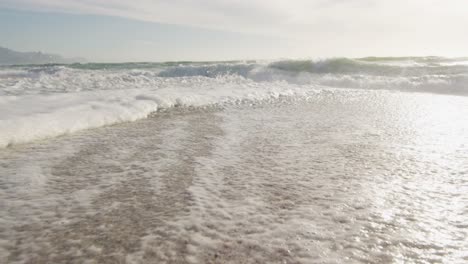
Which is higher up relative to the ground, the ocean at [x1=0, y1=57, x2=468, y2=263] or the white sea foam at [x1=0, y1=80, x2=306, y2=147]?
the white sea foam at [x1=0, y1=80, x2=306, y2=147]

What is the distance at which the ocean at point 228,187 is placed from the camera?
4.71 feet

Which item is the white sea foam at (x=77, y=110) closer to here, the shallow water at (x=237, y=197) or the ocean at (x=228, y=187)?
the ocean at (x=228, y=187)

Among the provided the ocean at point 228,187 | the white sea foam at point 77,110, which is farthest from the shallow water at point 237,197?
the white sea foam at point 77,110

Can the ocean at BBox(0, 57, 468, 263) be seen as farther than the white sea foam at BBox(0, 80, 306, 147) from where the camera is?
No

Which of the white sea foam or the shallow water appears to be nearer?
the shallow water

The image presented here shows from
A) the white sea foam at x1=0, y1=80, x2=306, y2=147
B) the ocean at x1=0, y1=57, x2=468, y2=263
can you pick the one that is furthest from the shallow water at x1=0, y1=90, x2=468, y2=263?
the white sea foam at x1=0, y1=80, x2=306, y2=147

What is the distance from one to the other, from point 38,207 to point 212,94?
16.7ft

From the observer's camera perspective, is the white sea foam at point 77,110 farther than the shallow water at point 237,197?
Yes

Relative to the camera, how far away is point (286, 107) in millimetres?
5438

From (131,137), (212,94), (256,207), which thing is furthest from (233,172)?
(212,94)

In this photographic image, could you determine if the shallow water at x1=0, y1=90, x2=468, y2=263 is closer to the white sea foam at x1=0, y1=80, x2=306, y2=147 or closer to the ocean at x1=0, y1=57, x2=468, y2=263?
the ocean at x1=0, y1=57, x2=468, y2=263

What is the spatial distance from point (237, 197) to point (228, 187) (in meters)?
0.17

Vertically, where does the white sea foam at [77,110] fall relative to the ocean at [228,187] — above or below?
above

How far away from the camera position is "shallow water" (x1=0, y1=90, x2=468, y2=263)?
1.42 metres
